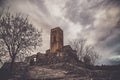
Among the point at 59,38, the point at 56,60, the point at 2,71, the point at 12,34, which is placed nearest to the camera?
the point at 2,71

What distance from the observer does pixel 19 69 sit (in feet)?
95.5

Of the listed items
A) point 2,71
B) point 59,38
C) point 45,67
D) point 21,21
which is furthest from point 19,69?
point 59,38

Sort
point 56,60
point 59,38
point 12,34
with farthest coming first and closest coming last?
1. point 59,38
2. point 56,60
3. point 12,34

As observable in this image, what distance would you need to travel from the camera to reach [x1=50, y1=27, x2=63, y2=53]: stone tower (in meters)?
49.6

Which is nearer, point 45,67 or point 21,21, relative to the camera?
point 45,67

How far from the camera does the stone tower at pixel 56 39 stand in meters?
49.6

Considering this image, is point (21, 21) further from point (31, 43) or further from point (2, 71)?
point (2, 71)

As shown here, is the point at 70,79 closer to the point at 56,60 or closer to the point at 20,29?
the point at 56,60

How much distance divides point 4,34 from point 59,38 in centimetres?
2245

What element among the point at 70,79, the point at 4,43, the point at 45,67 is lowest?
the point at 70,79

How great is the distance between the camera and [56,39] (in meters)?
50.2

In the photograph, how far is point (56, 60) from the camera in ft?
113

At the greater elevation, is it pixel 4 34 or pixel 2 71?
pixel 4 34

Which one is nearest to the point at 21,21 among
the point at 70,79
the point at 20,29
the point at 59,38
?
the point at 20,29
